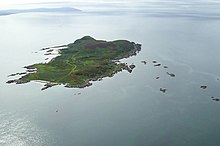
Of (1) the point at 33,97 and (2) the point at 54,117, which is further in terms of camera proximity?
(1) the point at 33,97

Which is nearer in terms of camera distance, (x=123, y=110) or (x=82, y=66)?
(x=123, y=110)

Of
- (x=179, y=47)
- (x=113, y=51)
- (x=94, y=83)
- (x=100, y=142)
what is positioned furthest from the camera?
(x=179, y=47)

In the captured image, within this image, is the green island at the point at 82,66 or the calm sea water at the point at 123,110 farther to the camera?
the green island at the point at 82,66

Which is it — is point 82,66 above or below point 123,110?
below

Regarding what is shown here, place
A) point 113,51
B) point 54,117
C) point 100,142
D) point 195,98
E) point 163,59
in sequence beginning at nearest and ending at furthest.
→ point 100,142, point 54,117, point 195,98, point 163,59, point 113,51

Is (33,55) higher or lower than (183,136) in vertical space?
lower

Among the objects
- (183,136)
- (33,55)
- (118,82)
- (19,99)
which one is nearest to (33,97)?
(19,99)

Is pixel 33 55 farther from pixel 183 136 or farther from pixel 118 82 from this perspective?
pixel 183 136

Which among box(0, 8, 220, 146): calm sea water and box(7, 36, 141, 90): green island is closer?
box(0, 8, 220, 146): calm sea water
